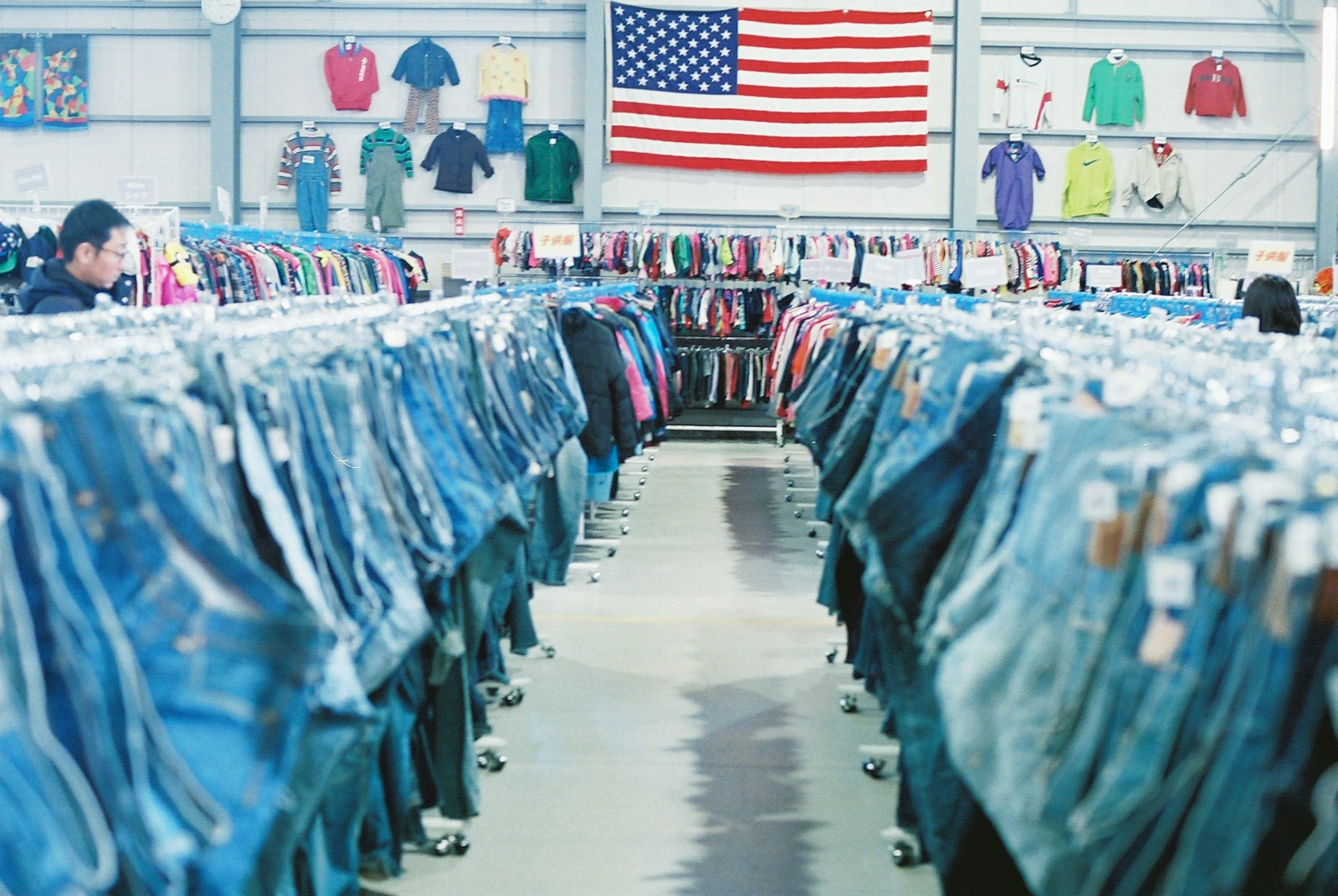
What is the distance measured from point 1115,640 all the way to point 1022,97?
43.4ft

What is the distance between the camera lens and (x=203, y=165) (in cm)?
1438

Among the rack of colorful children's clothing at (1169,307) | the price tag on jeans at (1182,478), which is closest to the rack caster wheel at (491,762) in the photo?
the price tag on jeans at (1182,478)

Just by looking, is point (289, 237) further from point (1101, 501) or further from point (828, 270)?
point (1101, 501)

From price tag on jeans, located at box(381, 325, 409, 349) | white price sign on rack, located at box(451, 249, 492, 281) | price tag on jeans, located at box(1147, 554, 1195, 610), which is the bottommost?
price tag on jeans, located at box(1147, 554, 1195, 610)

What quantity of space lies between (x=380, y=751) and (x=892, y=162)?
1194 cm

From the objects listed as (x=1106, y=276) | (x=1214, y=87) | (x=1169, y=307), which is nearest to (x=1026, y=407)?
(x=1169, y=307)

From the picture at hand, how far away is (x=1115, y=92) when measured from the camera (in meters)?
14.1

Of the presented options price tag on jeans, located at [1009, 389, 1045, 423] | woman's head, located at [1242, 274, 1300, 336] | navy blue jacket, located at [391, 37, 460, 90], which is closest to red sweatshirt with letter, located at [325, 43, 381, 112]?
navy blue jacket, located at [391, 37, 460, 90]

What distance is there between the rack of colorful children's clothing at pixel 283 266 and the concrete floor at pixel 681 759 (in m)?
3.72

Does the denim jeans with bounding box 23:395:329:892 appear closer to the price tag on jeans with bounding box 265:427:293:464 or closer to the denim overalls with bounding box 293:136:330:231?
the price tag on jeans with bounding box 265:427:293:464

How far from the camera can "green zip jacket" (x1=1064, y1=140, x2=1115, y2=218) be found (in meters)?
14.1

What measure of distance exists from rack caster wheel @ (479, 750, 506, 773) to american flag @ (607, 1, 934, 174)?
10.3 m

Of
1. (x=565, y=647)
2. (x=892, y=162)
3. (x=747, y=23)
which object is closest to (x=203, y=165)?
(x=747, y=23)

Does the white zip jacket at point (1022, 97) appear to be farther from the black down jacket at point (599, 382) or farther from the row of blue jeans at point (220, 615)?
the row of blue jeans at point (220, 615)
